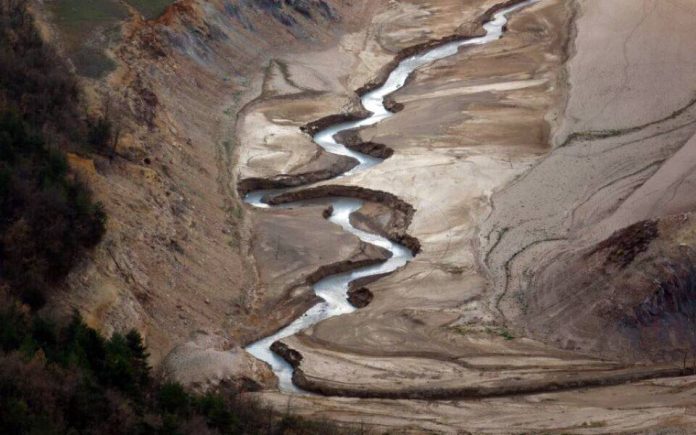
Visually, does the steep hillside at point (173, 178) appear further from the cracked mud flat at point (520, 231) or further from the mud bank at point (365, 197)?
the cracked mud flat at point (520, 231)

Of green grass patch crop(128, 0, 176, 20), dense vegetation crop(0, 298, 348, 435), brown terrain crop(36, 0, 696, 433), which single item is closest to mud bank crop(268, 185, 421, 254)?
brown terrain crop(36, 0, 696, 433)

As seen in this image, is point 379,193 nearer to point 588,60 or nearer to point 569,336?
point 569,336

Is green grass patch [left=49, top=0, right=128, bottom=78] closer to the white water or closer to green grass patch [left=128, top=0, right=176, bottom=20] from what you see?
green grass patch [left=128, top=0, right=176, bottom=20]

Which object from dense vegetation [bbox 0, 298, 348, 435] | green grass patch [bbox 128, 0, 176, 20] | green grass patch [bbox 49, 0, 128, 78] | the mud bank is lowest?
dense vegetation [bbox 0, 298, 348, 435]

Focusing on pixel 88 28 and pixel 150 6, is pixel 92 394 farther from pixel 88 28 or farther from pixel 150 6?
pixel 150 6

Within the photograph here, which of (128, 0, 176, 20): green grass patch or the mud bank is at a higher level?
(128, 0, 176, 20): green grass patch
